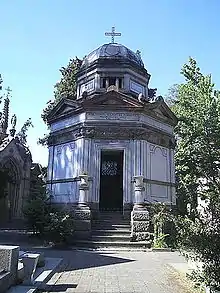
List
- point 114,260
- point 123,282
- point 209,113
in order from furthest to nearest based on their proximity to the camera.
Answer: point 209,113 < point 114,260 < point 123,282

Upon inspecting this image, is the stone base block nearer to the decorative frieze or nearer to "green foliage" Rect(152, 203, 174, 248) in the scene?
"green foliage" Rect(152, 203, 174, 248)

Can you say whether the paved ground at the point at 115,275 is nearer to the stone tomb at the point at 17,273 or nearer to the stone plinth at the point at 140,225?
the stone tomb at the point at 17,273

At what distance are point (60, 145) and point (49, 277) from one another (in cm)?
1125

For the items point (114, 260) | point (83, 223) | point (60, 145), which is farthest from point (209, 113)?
point (114, 260)

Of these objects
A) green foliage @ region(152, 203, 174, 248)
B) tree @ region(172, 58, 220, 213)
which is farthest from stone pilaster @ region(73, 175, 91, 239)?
tree @ region(172, 58, 220, 213)

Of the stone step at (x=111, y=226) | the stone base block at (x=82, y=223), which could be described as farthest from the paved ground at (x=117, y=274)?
the stone step at (x=111, y=226)

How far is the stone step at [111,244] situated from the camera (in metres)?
14.1

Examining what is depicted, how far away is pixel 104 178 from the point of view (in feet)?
64.4

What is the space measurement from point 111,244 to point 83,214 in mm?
1934

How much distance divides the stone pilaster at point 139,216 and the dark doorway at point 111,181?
308 cm

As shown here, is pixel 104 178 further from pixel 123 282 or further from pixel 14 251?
pixel 14 251

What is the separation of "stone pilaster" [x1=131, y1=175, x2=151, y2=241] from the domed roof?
8.63 meters

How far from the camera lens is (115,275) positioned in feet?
27.2

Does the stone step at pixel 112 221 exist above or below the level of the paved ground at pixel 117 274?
above
